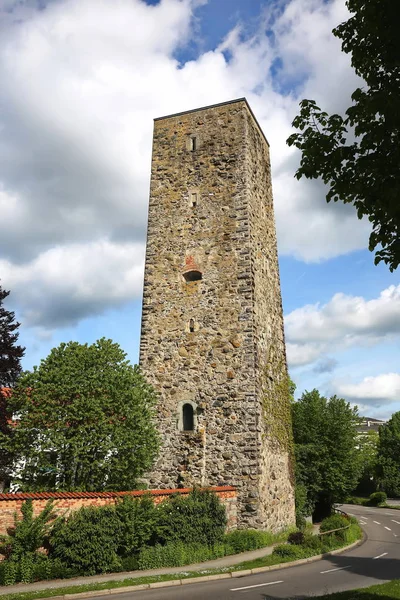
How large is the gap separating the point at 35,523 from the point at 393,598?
753 cm

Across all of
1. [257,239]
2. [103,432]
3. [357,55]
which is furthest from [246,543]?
[357,55]

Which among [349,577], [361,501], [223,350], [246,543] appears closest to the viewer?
[349,577]

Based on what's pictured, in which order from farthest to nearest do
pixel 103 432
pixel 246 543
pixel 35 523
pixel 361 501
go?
pixel 361 501
pixel 246 543
pixel 103 432
pixel 35 523

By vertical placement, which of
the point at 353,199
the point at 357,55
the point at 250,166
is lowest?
the point at 353,199

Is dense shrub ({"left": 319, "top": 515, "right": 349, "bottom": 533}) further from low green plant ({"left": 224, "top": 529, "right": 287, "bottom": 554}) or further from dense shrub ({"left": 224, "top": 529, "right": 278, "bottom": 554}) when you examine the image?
dense shrub ({"left": 224, "top": 529, "right": 278, "bottom": 554})

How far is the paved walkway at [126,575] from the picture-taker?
33.7 ft

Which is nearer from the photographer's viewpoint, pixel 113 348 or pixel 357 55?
pixel 357 55

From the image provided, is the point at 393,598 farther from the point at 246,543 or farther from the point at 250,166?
the point at 250,166

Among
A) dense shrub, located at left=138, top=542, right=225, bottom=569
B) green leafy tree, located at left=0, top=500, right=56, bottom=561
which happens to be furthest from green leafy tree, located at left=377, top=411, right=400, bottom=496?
green leafy tree, located at left=0, top=500, right=56, bottom=561

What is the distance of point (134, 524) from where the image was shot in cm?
1238

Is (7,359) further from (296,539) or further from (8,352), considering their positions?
(296,539)

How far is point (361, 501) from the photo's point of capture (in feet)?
171

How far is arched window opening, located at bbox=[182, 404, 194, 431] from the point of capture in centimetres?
1722

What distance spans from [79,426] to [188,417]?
16.8 ft
